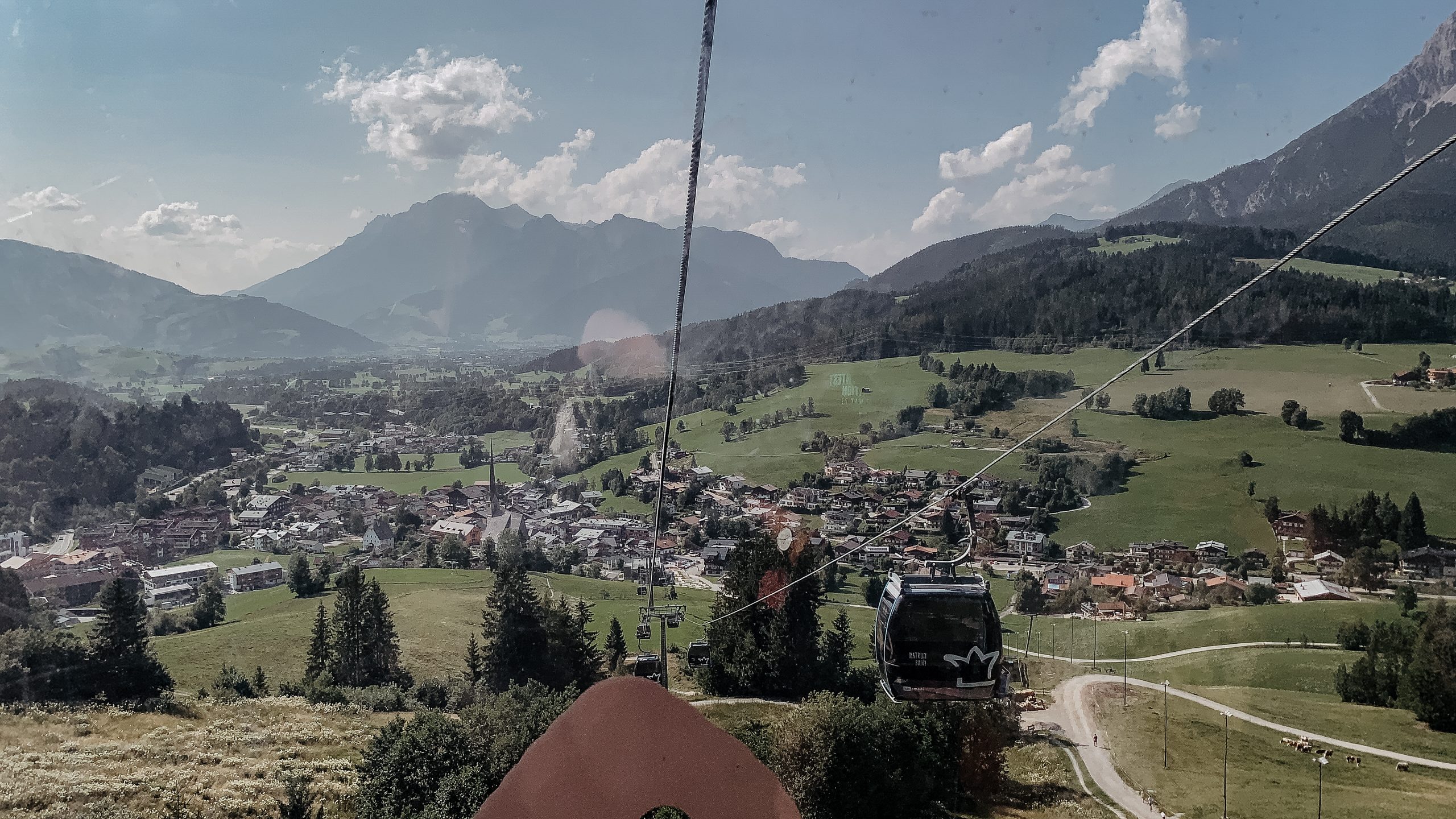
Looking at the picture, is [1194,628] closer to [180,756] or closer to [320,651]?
[320,651]

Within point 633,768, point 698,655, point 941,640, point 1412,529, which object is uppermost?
point 941,640

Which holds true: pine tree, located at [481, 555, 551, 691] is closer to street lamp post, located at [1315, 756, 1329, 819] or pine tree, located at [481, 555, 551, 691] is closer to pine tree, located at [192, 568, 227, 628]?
pine tree, located at [192, 568, 227, 628]

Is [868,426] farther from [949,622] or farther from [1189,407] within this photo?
[949,622]

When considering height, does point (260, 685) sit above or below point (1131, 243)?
below

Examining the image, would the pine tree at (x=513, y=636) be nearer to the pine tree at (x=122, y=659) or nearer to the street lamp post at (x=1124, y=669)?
the pine tree at (x=122, y=659)

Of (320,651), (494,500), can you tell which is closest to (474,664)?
(320,651)

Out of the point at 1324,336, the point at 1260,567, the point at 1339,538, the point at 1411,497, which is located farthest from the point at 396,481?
the point at 1324,336

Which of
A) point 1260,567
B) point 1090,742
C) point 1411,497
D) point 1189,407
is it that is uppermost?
point 1189,407
